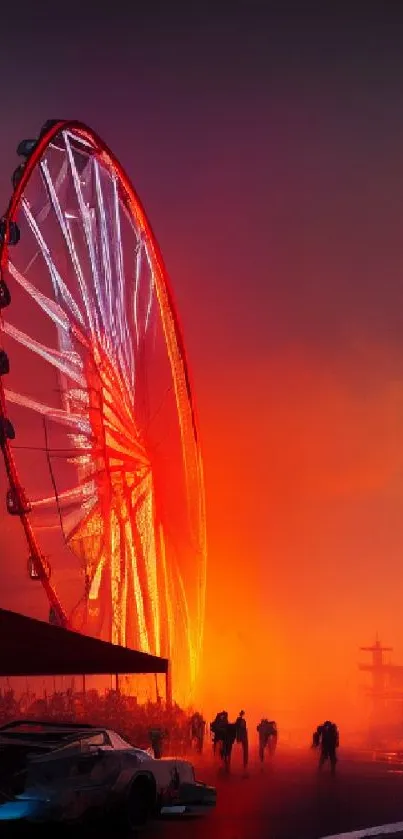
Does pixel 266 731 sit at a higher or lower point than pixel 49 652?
lower

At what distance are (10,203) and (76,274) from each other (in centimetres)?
242

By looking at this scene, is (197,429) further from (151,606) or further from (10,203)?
(10,203)

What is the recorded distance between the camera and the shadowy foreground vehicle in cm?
1127

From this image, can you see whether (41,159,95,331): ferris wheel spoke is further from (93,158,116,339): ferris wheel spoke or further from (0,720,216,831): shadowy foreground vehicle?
(0,720,216,831): shadowy foreground vehicle

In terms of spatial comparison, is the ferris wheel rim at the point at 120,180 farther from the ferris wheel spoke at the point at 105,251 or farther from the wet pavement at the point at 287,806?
the wet pavement at the point at 287,806

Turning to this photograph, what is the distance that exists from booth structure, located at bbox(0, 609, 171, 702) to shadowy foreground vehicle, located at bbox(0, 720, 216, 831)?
1084mm

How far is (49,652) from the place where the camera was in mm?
14477

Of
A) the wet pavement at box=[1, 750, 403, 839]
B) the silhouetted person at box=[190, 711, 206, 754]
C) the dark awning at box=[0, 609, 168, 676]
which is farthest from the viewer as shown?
the silhouetted person at box=[190, 711, 206, 754]

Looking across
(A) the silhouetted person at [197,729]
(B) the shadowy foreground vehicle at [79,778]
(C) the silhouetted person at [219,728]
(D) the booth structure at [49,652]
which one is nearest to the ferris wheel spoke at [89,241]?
(C) the silhouetted person at [219,728]

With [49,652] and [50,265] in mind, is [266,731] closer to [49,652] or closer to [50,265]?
[50,265]

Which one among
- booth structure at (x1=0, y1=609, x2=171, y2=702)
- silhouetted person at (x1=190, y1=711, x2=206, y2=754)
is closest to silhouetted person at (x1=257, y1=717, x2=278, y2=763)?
silhouetted person at (x1=190, y1=711, x2=206, y2=754)

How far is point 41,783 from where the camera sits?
11.3 meters

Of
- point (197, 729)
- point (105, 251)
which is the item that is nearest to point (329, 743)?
point (197, 729)

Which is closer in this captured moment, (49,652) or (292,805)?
(49,652)
